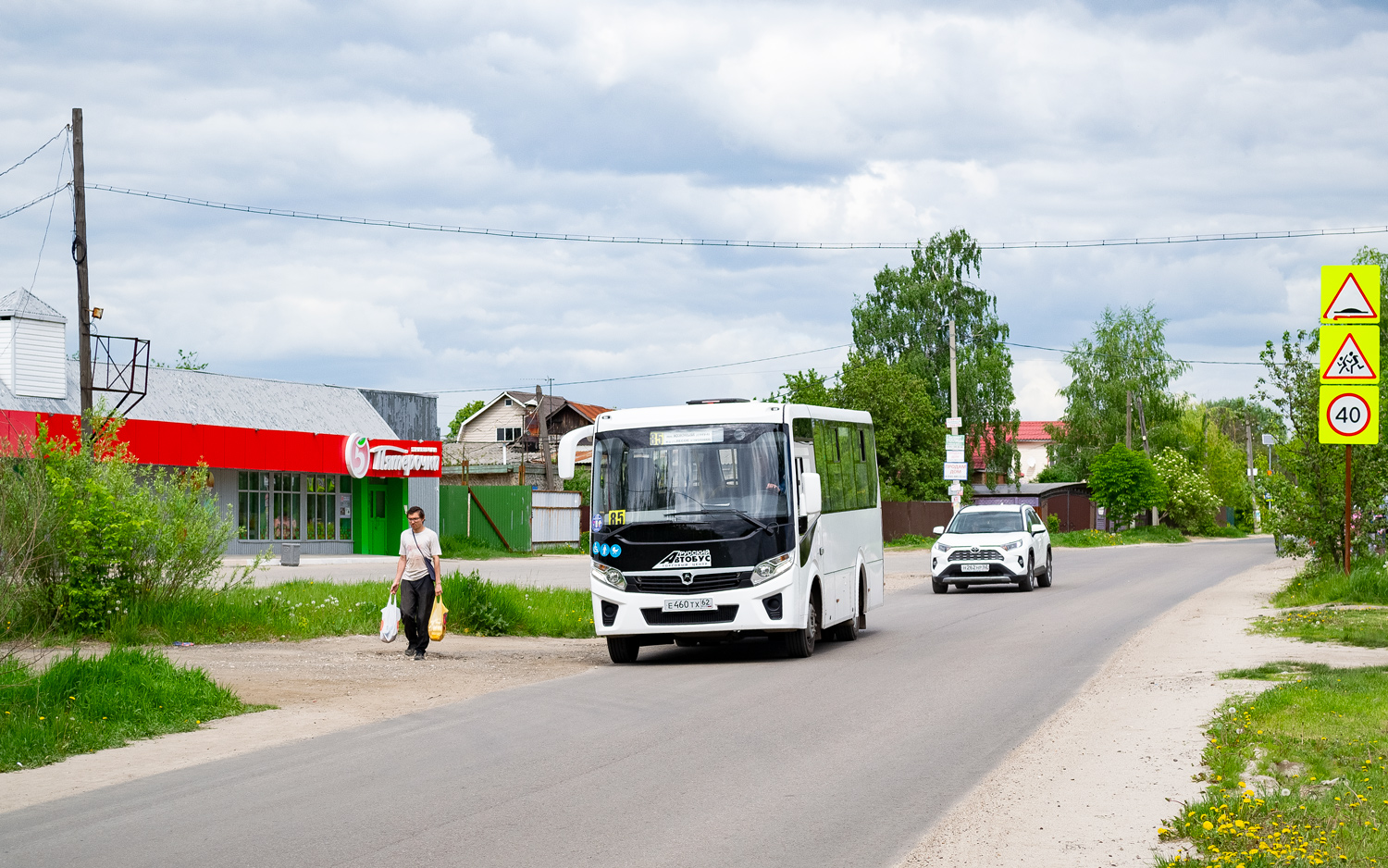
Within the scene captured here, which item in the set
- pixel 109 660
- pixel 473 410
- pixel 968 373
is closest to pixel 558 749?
pixel 109 660

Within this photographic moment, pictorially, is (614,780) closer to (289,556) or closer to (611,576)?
(611,576)

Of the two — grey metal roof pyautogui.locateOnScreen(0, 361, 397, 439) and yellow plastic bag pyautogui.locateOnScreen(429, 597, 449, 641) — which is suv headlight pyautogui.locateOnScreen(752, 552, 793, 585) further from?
grey metal roof pyautogui.locateOnScreen(0, 361, 397, 439)

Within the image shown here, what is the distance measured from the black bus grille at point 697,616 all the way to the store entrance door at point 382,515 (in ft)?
118

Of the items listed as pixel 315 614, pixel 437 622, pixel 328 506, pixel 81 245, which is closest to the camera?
pixel 437 622

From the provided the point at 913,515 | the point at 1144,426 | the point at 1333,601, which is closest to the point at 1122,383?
the point at 1144,426

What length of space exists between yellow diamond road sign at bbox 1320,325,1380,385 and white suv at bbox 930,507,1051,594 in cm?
960

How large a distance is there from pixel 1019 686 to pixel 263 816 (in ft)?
24.4

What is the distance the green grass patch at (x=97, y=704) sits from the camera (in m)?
9.68

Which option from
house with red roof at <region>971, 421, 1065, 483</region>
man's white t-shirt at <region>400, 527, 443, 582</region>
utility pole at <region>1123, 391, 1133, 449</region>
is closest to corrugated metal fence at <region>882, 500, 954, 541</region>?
utility pole at <region>1123, 391, 1133, 449</region>

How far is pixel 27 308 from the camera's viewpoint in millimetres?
39719

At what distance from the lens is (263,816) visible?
7.36 m

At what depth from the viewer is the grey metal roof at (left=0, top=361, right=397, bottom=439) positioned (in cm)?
4169

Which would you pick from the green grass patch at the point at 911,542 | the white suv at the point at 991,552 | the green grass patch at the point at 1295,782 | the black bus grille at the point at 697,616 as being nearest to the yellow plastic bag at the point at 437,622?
the black bus grille at the point at 697,616

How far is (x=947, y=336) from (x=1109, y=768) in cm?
6464
